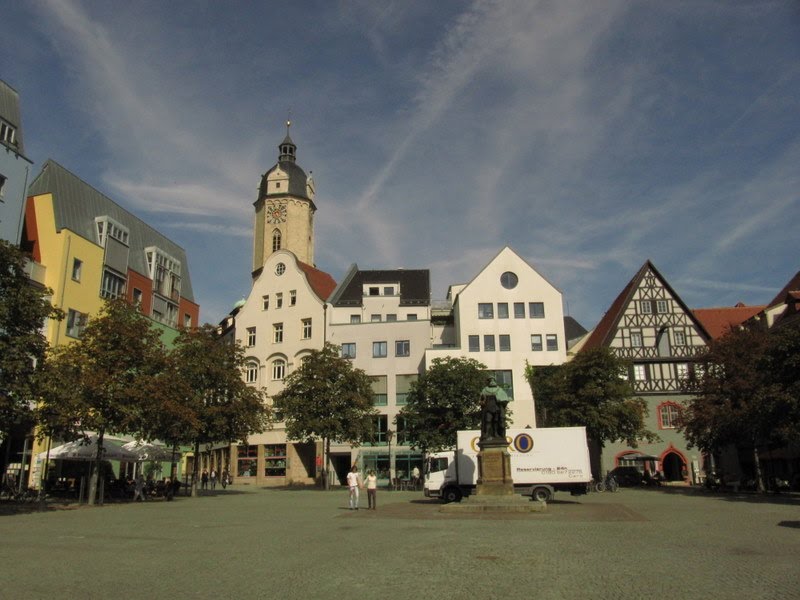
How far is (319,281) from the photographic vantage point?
6819 cm

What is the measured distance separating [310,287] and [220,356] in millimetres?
24066

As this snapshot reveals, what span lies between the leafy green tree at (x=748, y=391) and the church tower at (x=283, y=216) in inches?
1769

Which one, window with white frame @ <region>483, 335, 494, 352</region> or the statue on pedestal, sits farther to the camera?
window with white frame @ <region>483, 335, 494, 352</region>

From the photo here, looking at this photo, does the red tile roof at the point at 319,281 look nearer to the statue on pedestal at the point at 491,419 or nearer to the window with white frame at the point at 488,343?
the window with white frame at the point at 488,343

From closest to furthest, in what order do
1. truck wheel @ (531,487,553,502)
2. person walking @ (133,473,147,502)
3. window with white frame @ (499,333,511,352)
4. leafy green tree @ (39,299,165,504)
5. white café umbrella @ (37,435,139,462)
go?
leafy green tree @ (39,299,165,504), truck wheel @ (531,487,553,502), white café umbrella @ (37,435,139,462), person walking @ (133,473,147,502), window with white frame @ (499,333,511,352)

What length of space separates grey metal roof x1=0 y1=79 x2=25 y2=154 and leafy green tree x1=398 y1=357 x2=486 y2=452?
2755 centimetres

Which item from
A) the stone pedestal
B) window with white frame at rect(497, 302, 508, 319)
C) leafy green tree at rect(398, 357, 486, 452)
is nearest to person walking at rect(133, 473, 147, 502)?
the stone pedestal

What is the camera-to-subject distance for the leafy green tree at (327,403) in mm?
43250

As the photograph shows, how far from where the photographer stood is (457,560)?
1189 cm

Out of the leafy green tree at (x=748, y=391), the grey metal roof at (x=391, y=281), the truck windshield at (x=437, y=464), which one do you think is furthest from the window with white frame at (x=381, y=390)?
the truck windshield at (x=437, y=464)

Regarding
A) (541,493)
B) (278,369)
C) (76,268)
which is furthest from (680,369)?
(76,268)

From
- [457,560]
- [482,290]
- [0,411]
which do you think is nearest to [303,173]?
[482,290]

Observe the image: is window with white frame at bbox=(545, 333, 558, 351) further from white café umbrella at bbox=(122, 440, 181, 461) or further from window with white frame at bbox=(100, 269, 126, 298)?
window with white frame at bbox=(100, 269, 126, 298)

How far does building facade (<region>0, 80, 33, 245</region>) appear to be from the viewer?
3759 cm
